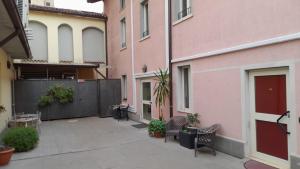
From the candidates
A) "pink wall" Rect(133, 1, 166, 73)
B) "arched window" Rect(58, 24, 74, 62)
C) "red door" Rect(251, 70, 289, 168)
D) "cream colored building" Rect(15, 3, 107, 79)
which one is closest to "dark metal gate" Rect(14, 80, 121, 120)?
"cream colored building" Rect(15, 3, 107, 79)

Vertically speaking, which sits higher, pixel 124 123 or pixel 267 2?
pixel 267 2

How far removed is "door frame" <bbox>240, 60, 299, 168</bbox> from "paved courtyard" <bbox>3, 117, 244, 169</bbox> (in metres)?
0.63

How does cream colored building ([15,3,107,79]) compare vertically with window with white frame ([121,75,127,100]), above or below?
above

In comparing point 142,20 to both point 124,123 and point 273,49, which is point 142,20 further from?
point 273,49

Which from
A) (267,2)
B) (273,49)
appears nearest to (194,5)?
(267,2)

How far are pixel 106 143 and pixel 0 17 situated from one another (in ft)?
14.5

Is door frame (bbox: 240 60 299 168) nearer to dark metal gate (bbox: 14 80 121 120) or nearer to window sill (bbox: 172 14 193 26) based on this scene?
window sill (bbox: 172 14 193 26)

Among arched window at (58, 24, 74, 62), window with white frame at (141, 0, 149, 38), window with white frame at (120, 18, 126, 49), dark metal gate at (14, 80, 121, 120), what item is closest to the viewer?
Result: window with white frame at (141, 0, 149, 38)

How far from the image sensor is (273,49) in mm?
4898

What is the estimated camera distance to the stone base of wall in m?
5.69

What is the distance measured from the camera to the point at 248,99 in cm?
562

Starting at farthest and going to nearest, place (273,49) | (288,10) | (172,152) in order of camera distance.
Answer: (172,152)
(273,49)
(288,10)

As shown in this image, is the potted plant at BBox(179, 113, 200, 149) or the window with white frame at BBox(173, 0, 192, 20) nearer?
the potted plant at BBox(179, 113, 200, 149)

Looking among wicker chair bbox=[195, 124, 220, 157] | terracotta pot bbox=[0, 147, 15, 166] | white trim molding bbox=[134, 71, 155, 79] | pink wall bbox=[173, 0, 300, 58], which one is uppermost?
pink wall bbox=[173, 0, 300, 58]
